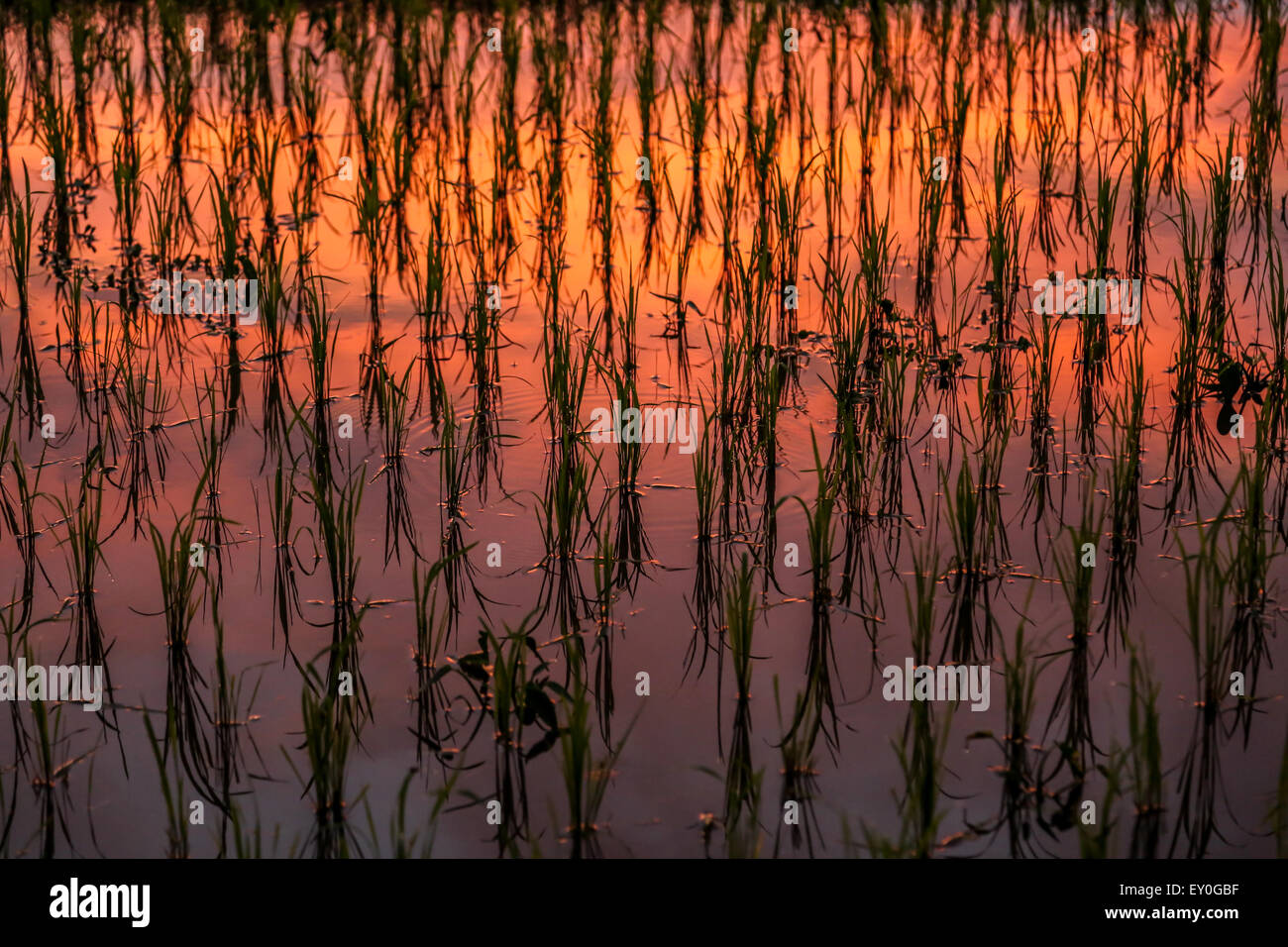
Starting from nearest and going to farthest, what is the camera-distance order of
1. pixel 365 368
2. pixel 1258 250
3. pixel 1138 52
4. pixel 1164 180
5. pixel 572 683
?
pixel 572 683
pixel 365 368
pixel 1258 250
pixel 1164 180
pixel 1138 52

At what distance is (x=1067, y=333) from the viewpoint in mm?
4199

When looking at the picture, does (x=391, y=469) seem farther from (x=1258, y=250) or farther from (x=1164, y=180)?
(x=1164, y=180)

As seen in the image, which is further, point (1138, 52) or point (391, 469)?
point (1138, 52)

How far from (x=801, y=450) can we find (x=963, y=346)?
2.79 ft

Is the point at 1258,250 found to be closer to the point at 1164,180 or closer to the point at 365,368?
the point at 1164,180

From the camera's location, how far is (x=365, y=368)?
13.3ft

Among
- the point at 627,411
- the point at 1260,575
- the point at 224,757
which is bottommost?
the point at 224,757

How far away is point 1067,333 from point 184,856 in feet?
9.85

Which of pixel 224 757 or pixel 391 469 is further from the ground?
pixel 391 469

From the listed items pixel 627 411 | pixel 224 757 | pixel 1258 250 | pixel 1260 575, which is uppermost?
pixel 1258 250
